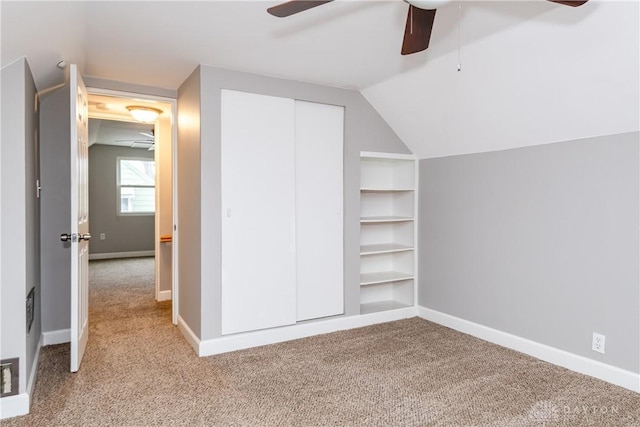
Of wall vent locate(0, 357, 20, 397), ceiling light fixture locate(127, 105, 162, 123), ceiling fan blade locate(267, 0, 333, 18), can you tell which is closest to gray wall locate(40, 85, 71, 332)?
ceiling light fixture locate(127, 105, 162, 123)

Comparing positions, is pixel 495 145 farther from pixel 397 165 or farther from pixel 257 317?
pixel 257 317

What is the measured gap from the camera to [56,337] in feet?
10.8

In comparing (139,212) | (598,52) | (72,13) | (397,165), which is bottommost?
(139,212)

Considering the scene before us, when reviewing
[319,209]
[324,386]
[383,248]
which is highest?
[319,209]

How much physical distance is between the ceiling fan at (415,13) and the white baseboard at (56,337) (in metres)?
3.07

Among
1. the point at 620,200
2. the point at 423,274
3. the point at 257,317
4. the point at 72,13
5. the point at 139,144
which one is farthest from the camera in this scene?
the point at 139,144

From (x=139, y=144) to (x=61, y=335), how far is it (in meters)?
5.52

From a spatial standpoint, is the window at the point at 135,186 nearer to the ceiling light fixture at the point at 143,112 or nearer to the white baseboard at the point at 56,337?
the ceiling light fixture at the point at 143,112

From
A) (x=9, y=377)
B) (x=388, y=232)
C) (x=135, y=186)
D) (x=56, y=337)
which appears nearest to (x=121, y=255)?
(x=135, y=186)

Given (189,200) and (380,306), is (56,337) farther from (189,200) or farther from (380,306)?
(380,306)

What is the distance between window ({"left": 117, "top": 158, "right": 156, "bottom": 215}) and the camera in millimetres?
8547

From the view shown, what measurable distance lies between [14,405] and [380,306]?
2.97 meters

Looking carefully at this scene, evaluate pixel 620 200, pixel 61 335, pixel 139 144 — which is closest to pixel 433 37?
pixel 620 200

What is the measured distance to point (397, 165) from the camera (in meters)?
4.31
